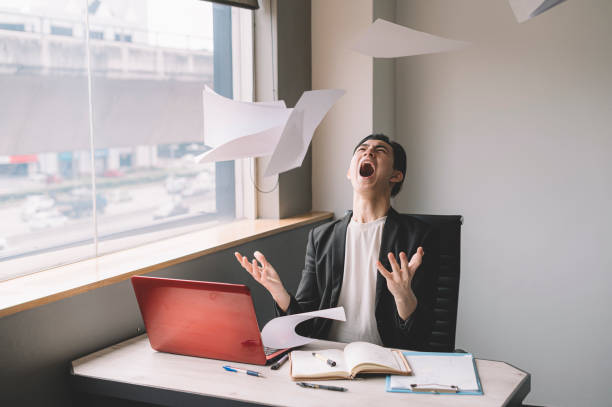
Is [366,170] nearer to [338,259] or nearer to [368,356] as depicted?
[338,259]

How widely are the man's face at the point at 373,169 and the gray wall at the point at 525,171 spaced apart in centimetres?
131

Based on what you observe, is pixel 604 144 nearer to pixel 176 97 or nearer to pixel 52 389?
pixel 176 97

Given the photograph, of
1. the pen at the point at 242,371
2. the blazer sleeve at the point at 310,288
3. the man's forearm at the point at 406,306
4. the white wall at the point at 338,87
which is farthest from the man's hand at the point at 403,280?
the white wall at the point at 338,87

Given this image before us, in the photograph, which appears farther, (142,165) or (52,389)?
(142,165)

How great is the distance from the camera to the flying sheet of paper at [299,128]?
1.79m

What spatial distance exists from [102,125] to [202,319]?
968 mm

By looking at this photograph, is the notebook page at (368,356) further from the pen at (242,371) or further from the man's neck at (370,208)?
the man's neck at (370,208)

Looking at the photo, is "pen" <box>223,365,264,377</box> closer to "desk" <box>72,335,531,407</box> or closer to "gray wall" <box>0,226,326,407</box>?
"desk" <box>72,335,531,407</box>

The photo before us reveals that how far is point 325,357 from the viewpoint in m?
1.73

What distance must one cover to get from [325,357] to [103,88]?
1.33 m

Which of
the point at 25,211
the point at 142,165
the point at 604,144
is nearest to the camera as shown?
the point at 25,211

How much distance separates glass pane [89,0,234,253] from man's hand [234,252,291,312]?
75 cm

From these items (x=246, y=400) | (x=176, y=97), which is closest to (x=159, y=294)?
(x=246, y=400)

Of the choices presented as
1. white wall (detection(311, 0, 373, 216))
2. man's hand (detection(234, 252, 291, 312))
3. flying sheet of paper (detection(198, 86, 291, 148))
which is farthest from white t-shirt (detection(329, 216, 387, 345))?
white wall (detection(311, 0, 373, 216))
